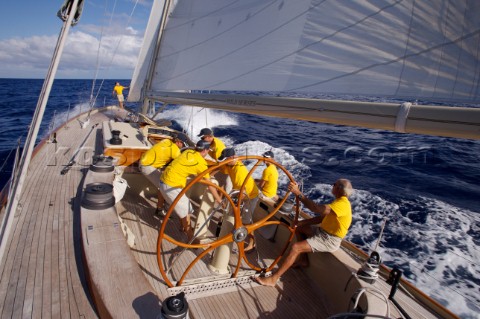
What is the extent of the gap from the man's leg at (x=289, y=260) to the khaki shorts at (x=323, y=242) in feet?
0.20

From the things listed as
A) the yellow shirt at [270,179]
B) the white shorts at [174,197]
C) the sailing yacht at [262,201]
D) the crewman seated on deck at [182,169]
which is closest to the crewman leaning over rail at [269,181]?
the yellow shirt at [270,179]

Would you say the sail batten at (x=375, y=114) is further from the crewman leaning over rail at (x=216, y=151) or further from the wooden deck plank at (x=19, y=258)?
the wooden deck plank at (x=19, y=258)

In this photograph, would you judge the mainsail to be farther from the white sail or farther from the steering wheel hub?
the steering wheel hub

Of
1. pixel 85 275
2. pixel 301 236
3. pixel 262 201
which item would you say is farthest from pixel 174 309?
pixel 262 201

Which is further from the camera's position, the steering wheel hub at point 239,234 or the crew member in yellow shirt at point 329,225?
the crew member in yellow shirt at point 329,225

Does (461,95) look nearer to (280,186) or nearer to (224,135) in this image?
(280,186)

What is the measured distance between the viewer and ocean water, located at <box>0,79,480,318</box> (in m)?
4.82

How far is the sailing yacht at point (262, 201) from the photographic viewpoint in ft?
5.33

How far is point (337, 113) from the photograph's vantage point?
6.06 feet

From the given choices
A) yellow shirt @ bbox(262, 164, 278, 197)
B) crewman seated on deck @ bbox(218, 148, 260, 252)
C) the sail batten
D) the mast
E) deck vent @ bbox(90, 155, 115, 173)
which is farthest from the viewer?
deck vent @ bbox(90, 155, 115, 173)

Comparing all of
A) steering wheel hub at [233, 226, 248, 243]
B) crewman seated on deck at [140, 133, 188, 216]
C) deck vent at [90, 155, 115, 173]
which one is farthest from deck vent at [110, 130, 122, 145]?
steering wheel hub at [233, 226, 248, 243]

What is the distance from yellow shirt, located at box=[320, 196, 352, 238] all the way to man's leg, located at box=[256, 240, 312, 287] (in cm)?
29

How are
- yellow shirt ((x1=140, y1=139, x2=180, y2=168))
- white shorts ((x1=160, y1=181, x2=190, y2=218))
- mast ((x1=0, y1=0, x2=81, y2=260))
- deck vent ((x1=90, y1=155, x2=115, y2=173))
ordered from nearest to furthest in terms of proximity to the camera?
mast ((x1=0, y1=0, x2=81, y2=260))
white shorts ((x1=160, y1=181, x2=190, y2=218))
deck vent ((x1=90, y1=155, x2=115, y2=173))
yellow shirt ((x1=140, y1=139, x2=180, y2=168))

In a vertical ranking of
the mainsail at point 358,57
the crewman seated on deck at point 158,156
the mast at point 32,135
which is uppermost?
the mainsail at point 358,57
